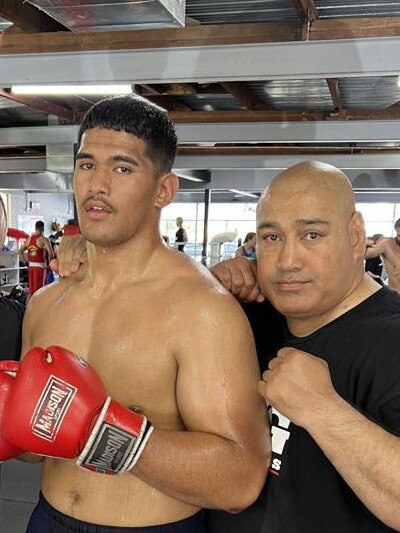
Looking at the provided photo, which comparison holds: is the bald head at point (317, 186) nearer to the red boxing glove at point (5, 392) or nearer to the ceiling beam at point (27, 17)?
the red boxing glove at point (5, 392)

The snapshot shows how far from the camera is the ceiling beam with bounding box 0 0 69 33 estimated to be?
3088mm

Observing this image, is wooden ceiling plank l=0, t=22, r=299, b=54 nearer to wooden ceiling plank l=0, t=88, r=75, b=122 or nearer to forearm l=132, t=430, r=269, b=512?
wooden ceiling plank l=0, t=88, r=75, b=122

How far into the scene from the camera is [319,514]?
1.21 metres

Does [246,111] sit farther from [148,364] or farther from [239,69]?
[148,364]

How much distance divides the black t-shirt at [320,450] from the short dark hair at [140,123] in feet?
2.13

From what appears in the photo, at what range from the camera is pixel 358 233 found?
1.32m

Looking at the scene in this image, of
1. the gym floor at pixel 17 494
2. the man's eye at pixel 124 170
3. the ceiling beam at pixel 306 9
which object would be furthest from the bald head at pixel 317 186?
the gym floor at pixel 17 494

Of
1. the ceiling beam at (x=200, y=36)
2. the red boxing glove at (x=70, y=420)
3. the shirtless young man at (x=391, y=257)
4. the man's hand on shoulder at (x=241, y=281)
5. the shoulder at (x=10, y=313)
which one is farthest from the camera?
the shirtless young man at (x=391, y=257)

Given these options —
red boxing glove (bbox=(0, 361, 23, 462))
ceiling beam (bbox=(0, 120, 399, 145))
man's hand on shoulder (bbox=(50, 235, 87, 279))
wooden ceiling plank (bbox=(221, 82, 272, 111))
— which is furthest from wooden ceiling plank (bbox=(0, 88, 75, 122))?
red boxing glove (bbox=(0, 361, 23, 462))

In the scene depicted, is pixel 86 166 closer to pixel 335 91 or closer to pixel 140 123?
pixel 140 123

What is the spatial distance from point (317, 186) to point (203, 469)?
28.3 inches

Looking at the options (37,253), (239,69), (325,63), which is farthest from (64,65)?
(37,253)

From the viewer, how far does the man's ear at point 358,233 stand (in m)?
1.31

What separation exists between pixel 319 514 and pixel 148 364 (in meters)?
0.54
